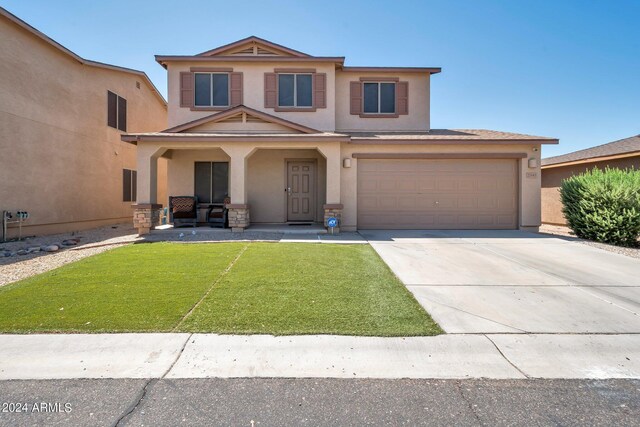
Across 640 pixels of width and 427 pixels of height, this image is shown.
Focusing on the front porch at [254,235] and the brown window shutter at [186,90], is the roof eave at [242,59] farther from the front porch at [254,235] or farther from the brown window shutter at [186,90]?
the front porch at [254,235]

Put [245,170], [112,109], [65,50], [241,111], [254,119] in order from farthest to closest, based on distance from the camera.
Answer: [112,109] < [65,50] < [254,119] < [241,111] < [245,170]

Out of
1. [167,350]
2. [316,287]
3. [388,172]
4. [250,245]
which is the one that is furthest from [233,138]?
[167,350]

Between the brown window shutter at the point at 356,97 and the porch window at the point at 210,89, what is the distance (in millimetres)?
4992

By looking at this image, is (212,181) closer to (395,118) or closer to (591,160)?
(395,118)

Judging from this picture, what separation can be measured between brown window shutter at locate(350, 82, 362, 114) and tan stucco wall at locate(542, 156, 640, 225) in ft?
30.7

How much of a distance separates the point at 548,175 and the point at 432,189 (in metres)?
10.1

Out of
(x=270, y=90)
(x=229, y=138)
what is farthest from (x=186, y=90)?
(x=229, y=138)

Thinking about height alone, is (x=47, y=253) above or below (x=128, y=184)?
below

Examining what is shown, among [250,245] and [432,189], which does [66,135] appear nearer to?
[250,245]

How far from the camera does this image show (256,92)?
13266 mm

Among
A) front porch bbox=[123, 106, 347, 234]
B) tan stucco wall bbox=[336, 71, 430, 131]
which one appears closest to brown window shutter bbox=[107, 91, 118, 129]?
front porch bbox=[123, 106, 347, 234]

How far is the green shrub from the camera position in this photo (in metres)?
9.39

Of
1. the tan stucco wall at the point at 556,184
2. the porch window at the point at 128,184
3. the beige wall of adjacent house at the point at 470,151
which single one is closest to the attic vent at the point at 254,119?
the beige wall of adjacent house at the point at 470,151

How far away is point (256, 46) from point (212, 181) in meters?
5.62
